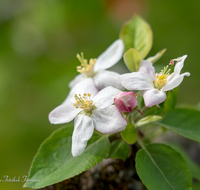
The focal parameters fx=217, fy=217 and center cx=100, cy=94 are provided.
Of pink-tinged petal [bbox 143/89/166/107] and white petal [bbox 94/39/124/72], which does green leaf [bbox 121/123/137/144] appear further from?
white petal [bbox 94/39/124/72]

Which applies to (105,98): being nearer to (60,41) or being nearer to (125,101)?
(125,101)

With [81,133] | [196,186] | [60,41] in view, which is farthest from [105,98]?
[60,41]

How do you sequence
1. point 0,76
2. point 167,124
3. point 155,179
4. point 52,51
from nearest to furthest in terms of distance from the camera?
point 155,179 < point 167,124 < point 0,76 < point 52,51

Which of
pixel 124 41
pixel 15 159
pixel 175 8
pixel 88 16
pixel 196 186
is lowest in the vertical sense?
pixel 196 186

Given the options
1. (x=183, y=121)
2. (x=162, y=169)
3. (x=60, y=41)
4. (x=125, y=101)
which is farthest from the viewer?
(x=60, y=41)

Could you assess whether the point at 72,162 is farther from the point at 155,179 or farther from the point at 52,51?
the point at 52,51

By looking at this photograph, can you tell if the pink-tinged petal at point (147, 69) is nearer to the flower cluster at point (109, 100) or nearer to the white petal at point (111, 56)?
the flower cluster at point (109, 100)

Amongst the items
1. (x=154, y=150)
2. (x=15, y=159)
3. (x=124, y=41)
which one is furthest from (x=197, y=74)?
(x=15, y=159)
